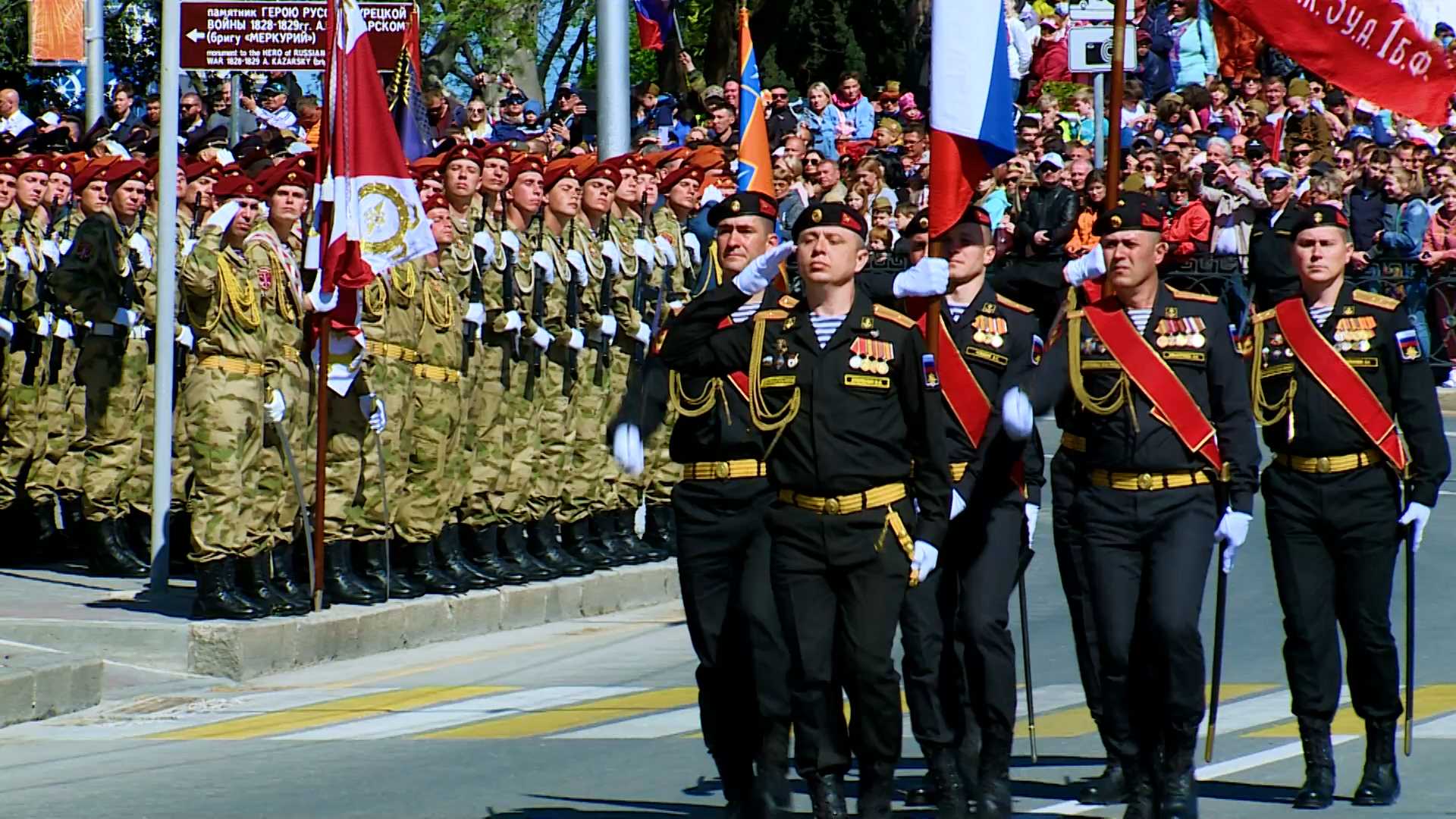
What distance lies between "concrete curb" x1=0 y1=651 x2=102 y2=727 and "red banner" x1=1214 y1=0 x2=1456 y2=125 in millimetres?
5734

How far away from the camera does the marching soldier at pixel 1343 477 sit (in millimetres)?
8719

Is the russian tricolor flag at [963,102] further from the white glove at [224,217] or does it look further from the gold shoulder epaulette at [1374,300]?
the white glove at [224,217]

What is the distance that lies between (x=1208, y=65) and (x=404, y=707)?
19880 mm

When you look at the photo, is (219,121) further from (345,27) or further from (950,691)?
(950,691)

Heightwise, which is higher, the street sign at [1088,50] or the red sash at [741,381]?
the street sign at [1088,50]

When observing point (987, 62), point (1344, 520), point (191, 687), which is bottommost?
point (191, 687)

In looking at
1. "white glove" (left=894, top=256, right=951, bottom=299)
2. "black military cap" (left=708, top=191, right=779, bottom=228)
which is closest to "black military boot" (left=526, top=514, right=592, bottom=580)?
"black military cap" (left=708, top=191, right=779, bottom=228)

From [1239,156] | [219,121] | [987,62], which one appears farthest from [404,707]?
[1239,156]

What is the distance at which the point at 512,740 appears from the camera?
1001cm

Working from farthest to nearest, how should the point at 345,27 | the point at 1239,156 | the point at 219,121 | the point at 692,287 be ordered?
the point at 1239,156 → the point at 219,121 → the point at 692,287 → the point at 345,27

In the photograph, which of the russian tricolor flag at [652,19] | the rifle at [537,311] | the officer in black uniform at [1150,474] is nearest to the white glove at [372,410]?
the rifle at [537,311]

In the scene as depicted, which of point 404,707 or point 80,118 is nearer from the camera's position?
point 404,707

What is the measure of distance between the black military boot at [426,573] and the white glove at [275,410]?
1.39 m

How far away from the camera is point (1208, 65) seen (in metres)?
28.8
